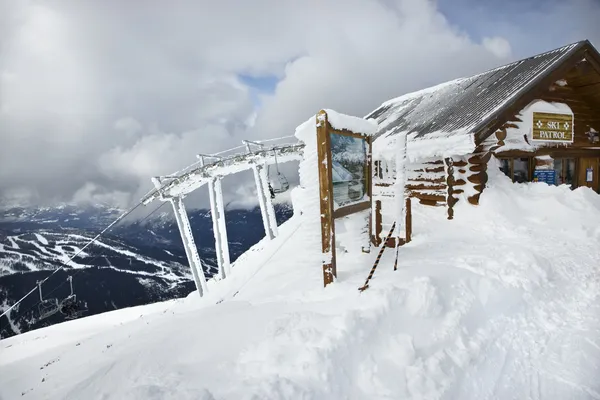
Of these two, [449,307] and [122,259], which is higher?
[449,307]

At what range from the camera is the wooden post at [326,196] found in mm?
5172

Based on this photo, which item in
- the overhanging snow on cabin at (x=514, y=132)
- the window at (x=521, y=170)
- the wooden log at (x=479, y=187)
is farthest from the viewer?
the window at (x=521, y=170)

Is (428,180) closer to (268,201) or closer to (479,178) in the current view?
(479,178)

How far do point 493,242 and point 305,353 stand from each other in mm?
6620

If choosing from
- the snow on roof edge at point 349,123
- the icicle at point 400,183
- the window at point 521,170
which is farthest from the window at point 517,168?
the snow on roof edge at point 349,123

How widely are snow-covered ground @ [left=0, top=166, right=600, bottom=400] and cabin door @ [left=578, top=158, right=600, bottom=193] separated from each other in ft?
25.9

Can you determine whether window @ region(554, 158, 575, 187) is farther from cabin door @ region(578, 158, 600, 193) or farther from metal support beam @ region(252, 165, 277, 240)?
metal support beam @ region(252, 165, 277, 240)

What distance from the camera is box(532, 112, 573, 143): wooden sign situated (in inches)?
456

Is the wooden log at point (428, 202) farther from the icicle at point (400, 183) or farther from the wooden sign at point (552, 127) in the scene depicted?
A: the icicle at point (400, 183)

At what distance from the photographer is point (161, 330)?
495 cm

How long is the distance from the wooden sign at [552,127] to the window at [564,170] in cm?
86

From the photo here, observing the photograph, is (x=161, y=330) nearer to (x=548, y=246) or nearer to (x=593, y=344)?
(x=593, y=344)

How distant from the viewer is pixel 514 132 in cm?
1123

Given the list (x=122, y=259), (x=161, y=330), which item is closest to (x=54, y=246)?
(x=122, y=259)
